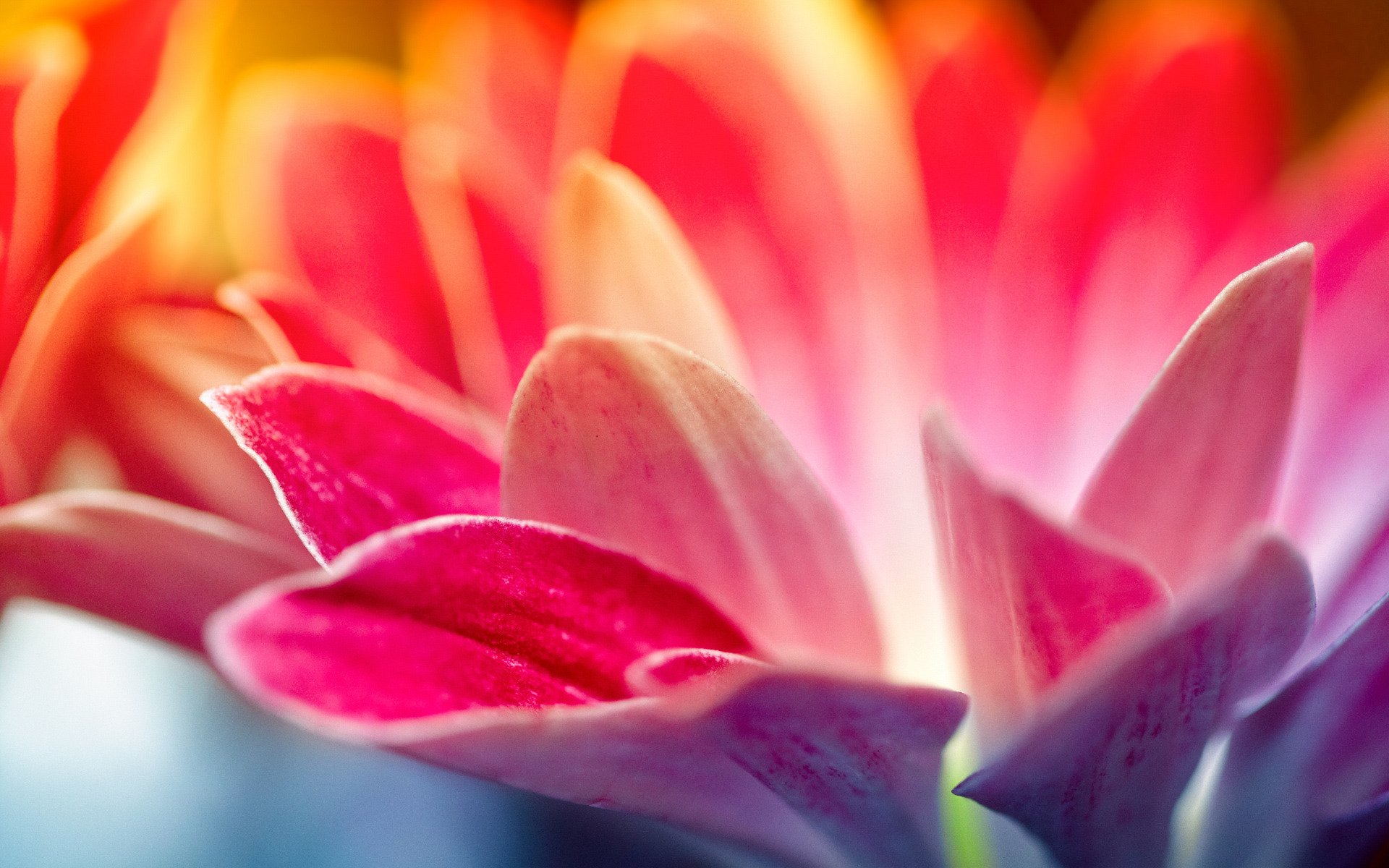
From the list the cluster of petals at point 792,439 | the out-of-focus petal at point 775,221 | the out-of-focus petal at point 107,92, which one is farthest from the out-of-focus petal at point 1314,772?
the out-of-focus petal at point 107,92

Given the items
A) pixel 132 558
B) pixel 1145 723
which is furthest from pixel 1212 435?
pixel 132 558

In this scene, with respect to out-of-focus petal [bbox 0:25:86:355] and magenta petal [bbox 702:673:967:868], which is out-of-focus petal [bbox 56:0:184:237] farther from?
magenta petal [bbox 702:673:967:868]

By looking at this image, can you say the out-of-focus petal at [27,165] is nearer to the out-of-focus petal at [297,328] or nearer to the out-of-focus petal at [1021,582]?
the out-of-focus petal at [297,328]

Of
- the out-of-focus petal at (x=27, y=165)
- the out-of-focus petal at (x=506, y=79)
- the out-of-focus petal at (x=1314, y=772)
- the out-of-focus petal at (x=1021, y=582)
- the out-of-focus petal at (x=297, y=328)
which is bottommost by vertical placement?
the out-of-focus petal at (x=1314, y=772)

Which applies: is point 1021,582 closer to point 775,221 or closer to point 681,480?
point 681,480

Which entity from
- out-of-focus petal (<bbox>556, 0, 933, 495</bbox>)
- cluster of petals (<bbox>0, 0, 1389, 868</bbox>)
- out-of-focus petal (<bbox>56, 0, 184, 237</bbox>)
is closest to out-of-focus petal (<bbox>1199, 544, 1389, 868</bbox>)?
cluster of petals (<bbox>0, 0, 1389, 868</bbox>)

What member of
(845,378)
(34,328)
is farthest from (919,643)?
(34,328)
